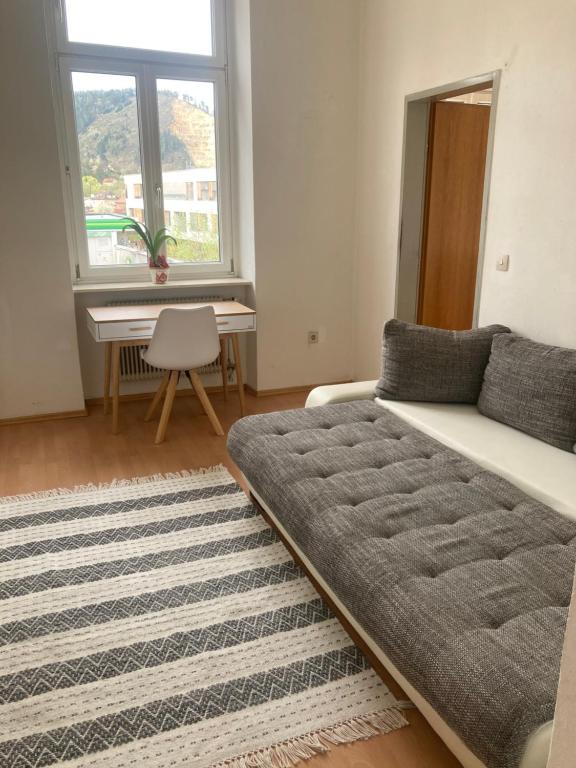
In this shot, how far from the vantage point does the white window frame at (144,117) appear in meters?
3.83

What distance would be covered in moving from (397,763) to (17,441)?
112 inches

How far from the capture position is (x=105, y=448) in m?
3.51

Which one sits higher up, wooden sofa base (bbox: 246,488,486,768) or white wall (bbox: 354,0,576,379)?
white wall (bbox: 354,0,576,379)

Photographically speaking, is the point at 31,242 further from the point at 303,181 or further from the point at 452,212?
the point at 452,212

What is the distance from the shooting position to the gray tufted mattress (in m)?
1.30

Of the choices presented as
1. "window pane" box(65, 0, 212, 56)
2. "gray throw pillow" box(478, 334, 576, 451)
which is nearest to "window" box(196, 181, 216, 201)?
"window pane" box(65, 0, 212, 56)

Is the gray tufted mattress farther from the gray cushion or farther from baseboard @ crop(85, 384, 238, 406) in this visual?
baseboard @ crop(85, 384, 238, 406)

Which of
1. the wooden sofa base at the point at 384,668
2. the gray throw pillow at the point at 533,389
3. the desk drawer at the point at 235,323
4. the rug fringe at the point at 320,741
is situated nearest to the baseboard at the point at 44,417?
the desk drawer at the point at 235,323

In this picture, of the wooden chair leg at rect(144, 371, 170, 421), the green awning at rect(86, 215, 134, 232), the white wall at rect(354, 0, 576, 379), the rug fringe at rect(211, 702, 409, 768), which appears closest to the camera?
the rug fringe at rect(211, 702, 409, 768)

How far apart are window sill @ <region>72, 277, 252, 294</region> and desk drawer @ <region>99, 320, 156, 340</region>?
58cm

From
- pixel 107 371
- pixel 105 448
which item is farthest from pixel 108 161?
pixel 105 448

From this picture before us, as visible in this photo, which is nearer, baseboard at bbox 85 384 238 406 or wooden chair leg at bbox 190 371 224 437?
wooden chair leg at bbox 190 371 224 437

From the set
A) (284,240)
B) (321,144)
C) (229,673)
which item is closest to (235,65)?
(321,144)

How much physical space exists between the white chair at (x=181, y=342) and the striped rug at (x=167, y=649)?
99 centimetres
